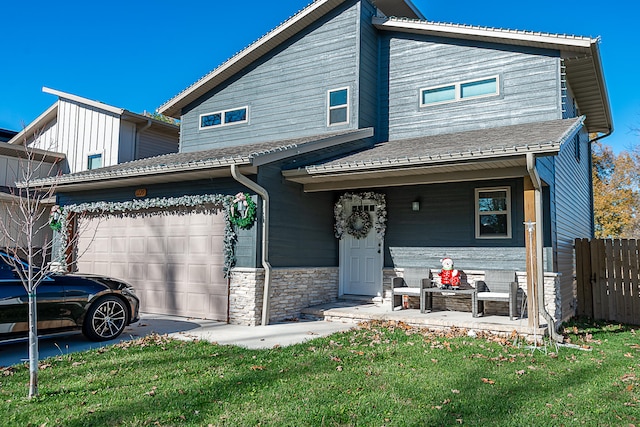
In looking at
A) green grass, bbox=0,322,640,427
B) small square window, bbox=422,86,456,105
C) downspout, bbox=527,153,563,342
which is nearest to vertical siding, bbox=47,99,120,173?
small square window, bbox=422,86,456,105

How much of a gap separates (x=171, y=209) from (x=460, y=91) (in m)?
6.69

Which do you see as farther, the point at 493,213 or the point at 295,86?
the point at 295,86

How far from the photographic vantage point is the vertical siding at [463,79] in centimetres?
949

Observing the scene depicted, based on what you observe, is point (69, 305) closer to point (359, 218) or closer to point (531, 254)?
point (359, 218)

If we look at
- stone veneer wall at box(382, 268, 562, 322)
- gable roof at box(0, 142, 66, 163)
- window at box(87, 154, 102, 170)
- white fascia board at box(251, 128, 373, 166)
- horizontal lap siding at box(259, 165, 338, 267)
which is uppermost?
gable roof at box(0, 142, 66, 163)

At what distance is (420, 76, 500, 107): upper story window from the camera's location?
10.1 metres

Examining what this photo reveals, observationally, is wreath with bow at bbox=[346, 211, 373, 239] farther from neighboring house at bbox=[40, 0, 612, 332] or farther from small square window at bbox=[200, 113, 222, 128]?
small square window at bbox=[200, 113, 222, 128]

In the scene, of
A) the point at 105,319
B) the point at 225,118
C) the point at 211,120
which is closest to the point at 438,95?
the point at 225,118

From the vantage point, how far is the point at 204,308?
9.12 metres

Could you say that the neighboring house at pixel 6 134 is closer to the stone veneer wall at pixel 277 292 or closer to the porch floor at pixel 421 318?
the stone veneer wall at pixel 277 292

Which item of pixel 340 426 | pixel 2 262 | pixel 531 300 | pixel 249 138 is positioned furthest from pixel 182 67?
pixel 340 426

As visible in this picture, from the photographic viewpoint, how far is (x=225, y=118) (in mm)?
12977

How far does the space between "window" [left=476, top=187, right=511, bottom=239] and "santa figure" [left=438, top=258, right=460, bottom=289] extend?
0.84m

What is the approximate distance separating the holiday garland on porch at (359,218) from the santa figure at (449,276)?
1.64 meters
